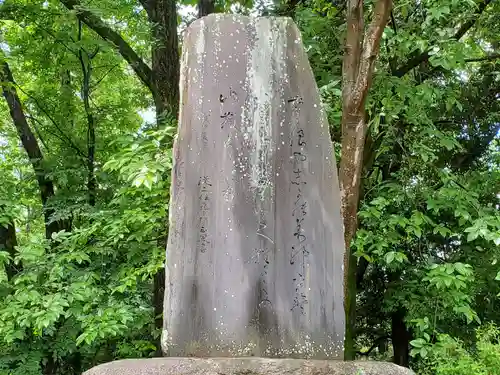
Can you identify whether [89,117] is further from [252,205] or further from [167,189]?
[252,205]

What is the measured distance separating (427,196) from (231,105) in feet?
10.4

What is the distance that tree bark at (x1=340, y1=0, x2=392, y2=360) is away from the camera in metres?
4.63

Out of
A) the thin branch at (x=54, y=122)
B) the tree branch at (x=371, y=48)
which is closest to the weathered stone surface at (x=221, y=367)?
the tree branch at (x=371, y=48)

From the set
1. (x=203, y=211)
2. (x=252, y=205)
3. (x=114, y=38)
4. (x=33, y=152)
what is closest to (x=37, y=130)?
(x=33, y=152)

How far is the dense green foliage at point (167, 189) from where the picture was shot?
5188 mm

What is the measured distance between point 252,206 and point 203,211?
11.8 inches

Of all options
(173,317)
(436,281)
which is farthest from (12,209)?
(436,281)

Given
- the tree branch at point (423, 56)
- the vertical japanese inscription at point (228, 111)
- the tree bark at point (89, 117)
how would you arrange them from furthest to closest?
the tree bark at point (89, 117), the tree branch at point (423, 56), the vertical japanese inscription at point (228, 111)

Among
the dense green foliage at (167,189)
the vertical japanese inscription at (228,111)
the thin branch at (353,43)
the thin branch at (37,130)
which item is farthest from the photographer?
the thin branch at (37,130)

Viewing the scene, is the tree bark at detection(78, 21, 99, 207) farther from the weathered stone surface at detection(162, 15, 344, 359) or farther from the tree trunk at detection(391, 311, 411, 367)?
the tree trunk at detection(391, 311, 411, 367)

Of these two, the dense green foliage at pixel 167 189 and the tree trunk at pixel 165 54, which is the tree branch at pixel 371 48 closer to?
the dense green foliage at pixel 167 189

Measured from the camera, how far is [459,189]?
18.7ft

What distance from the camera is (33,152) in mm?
7902

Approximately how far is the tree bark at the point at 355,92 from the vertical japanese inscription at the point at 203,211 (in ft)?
5.68
